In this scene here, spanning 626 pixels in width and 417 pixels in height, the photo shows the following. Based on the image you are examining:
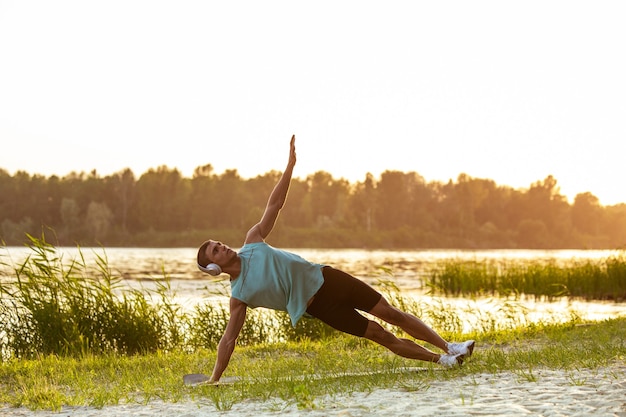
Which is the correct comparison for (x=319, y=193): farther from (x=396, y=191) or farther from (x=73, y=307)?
(x=73, y=307)

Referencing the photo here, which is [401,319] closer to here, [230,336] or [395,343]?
[395,343]

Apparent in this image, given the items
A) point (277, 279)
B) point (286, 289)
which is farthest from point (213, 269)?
point (286, 289)

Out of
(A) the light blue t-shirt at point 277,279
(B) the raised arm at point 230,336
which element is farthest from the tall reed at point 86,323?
(A) the light blue t-shirt at point 277,279

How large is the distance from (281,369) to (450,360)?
2.05 metres

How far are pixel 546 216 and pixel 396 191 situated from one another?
67.2 feet

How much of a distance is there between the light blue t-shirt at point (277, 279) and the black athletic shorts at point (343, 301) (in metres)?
0.10

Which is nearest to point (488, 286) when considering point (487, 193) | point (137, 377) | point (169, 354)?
point (169, 354)

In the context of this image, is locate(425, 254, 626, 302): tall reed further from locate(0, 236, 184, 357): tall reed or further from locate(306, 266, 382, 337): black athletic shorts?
locate(306, 266, 382, 337): black athletic shorts

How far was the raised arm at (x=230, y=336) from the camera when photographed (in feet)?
22.2

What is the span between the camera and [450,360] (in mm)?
7102

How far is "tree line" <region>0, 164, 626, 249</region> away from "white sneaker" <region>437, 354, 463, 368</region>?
224 feet

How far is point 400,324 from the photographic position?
23.0ft

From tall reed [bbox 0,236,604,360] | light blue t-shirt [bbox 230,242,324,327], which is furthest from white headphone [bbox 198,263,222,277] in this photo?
tall reed [bbox 0,236,604,360]

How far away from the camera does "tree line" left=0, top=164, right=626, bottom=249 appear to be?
7938 centimetres
